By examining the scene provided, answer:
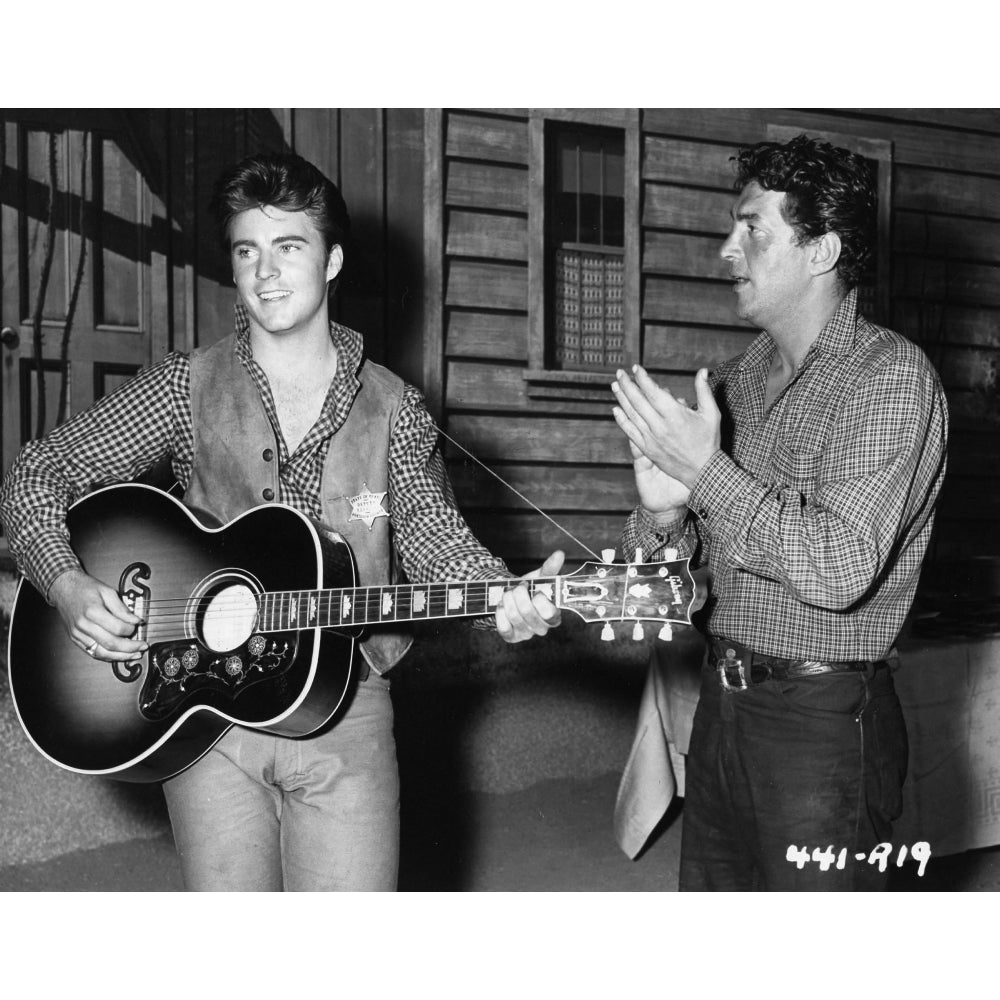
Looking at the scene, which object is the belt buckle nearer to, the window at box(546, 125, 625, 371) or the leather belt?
the leather belt

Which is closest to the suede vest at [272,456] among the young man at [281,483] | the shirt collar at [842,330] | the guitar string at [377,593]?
the young man at [281,483]

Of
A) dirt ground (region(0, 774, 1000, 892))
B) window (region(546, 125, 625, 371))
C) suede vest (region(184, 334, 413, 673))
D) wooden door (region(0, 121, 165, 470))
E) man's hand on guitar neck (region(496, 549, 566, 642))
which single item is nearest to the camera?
man's hand on guitar neck (region(496, 549, 566, 642))

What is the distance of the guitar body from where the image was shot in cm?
238

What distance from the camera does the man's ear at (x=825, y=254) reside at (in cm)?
261

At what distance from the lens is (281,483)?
8.26 ft

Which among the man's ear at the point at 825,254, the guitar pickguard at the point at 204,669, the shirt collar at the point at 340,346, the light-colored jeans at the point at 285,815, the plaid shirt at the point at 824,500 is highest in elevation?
the man's ear at the point at 825,254

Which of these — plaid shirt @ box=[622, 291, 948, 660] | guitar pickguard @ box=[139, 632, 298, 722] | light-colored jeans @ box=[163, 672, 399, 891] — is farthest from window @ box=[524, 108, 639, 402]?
light-colored jeans @ box=[163, 672, 399, 891]

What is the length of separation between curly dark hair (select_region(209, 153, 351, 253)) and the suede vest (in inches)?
13.4

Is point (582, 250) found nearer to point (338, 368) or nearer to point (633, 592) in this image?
point (338, 368)

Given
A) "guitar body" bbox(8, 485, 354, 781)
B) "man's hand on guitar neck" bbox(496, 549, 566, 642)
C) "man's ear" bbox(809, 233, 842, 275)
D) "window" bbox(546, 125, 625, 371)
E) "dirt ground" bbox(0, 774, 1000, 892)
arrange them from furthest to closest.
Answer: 1. "window" bbox(546, 125, 625, 371)
2. "dirt ground" bbox(0, 774, 1000, 892)
3. "man's ear" bbox(809, 233, 842, 275)
4. "guitar body" bbox(8, 485, 354, 781)
5. "man's hand on guitar neck" bbox(496, 549, 566, 642)

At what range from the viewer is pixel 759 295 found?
2648 mm

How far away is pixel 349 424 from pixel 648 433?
69 centimetres

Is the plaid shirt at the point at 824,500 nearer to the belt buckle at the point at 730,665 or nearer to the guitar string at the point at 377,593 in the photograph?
the belt buckle at the point at 730,665

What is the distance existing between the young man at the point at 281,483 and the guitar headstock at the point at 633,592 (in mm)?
137
